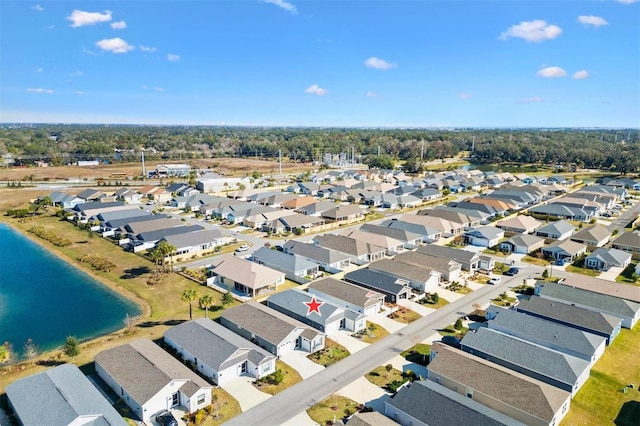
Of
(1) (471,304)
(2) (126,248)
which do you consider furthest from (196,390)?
(2) (126,248)

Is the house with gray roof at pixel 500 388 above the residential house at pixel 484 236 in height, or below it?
below

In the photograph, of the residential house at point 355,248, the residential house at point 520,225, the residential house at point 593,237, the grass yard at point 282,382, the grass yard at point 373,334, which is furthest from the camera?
the residential house at point 520,225

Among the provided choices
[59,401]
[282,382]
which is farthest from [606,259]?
[59,401]

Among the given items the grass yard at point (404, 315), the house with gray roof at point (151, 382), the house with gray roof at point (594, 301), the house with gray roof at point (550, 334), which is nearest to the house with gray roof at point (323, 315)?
the grass yard at point (404, 315)

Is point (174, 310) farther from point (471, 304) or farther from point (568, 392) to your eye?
point (568, 392)

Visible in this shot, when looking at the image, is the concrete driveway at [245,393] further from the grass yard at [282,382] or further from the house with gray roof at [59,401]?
the house with gray roof at [59,401]

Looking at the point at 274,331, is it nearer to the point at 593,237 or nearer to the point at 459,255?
the point at 459,255

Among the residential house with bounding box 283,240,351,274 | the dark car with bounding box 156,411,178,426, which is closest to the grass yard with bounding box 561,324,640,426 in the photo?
the dark car with bounding box 156,411,178,426
